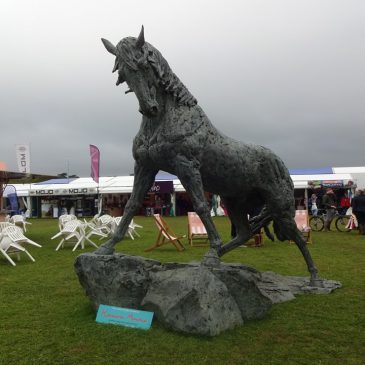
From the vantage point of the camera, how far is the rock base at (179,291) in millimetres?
3545

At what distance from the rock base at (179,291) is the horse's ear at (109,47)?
1979mm

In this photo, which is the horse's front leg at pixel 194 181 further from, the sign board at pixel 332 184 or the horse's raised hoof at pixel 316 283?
the sign board at pixel 332 184

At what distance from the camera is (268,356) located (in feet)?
10.6

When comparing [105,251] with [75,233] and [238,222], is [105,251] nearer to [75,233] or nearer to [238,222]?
[238,222]

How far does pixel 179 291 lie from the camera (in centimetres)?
363

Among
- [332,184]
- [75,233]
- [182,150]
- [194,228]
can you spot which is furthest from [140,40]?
[332,184]

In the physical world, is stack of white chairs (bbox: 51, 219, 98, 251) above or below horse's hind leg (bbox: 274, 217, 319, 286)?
below

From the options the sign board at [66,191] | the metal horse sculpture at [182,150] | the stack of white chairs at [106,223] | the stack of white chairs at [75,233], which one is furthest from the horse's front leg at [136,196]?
the sign board at [66,191]

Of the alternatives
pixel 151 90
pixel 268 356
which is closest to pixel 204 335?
pixel 268 356

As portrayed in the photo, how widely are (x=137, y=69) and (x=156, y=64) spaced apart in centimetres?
23

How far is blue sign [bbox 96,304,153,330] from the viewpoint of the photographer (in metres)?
3.74

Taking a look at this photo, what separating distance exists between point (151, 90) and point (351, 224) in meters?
12.7

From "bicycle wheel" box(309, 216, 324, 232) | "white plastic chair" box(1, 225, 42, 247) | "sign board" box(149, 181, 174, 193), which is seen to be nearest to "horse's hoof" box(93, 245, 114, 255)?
"white plastic chair" box(1, 225, 42, 247)

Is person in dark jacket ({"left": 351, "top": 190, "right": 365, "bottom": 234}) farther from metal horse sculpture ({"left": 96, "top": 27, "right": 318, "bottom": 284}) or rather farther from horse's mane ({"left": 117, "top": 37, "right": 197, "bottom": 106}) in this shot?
horse's mane ({"left": 117, "top": 37, "right": 197, "bottom": 106})
